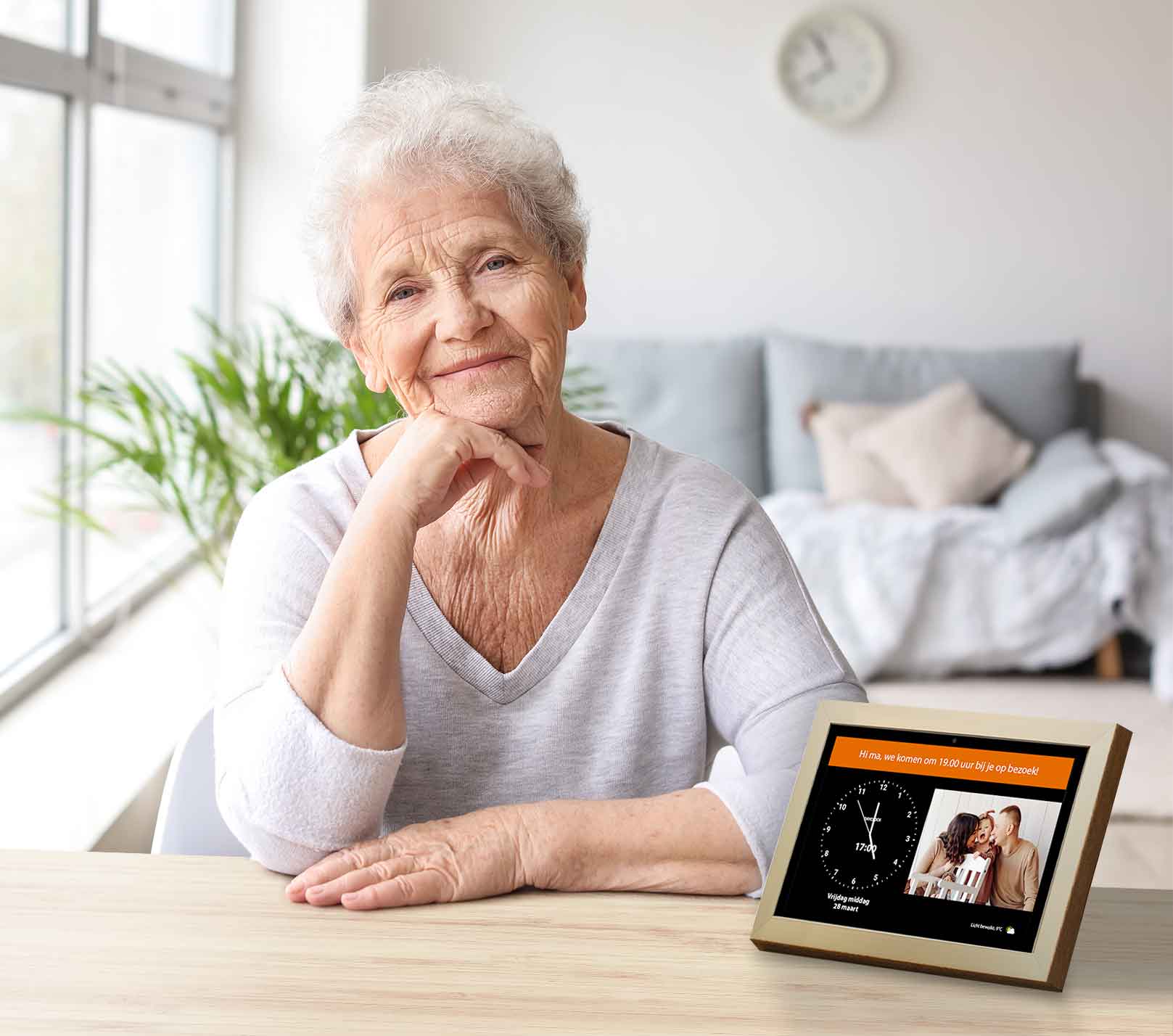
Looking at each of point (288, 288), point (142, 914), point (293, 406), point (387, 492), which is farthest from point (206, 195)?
point (142, 914)

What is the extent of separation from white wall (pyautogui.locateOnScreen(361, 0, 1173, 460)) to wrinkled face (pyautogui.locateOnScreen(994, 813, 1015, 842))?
4269 millimetres

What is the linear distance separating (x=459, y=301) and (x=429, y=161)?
0.13 metres

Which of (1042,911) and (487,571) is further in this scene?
(487,571)

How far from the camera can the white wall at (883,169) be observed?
498 centimetres

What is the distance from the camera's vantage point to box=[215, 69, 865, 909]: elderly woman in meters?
1.11

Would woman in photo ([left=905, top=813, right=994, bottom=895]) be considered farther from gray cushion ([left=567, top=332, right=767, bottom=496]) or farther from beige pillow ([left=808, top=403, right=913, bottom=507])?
gray cushion ([left=567, top=332, right=767, bottom=496])

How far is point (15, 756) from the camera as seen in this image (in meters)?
2.32

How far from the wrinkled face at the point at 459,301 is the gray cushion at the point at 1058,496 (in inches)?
113

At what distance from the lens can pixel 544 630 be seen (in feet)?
4.27

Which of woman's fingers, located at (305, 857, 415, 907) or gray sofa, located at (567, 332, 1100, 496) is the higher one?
gray sofa, located at (567, 332, 1100, 496)

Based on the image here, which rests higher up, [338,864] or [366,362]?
[366,362]

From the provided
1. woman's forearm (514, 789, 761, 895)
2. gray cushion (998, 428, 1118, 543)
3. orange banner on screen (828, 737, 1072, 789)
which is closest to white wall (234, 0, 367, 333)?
gray cushion (998, 428, 1118, 543)

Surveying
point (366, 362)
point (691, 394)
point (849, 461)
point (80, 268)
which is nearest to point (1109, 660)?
point (849, 461)

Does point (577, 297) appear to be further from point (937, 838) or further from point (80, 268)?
point (80, 268)
